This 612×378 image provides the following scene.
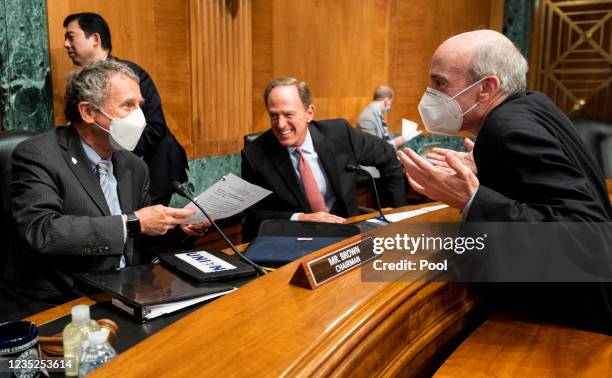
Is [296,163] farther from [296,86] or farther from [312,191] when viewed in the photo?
[296,86]

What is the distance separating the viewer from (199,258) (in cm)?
162

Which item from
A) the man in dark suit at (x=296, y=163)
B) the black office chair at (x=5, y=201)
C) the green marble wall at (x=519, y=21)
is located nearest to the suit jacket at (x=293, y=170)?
A: the man in dark suit at (x=296, y=163)

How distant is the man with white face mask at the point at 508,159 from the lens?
1193 mm

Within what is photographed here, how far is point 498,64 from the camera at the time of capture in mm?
1538

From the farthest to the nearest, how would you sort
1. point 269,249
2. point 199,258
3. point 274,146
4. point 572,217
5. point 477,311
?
point 274,146 < point 269,249 < point 199,258 < point 477,311 < point 572,217

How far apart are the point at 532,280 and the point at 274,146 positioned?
1.69 meters

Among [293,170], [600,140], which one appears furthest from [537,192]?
[600,140]

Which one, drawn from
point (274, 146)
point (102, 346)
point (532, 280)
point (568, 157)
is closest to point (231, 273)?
point (102, 346)

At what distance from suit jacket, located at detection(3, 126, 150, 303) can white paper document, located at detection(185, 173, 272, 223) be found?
30 cm

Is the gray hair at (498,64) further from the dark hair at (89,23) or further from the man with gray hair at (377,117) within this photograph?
the man with gray hair at (377,117)

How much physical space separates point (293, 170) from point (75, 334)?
1763 millimetres

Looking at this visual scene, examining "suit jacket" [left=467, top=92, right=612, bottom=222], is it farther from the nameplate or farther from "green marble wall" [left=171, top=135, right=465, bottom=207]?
"green marble wall" [left=171, top=135, right=465, bottom=207]

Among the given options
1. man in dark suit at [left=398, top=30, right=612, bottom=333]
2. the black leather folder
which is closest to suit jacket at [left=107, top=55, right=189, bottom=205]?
the black leather folder

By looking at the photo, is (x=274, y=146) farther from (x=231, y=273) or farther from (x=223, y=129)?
(x=223, y=129)
